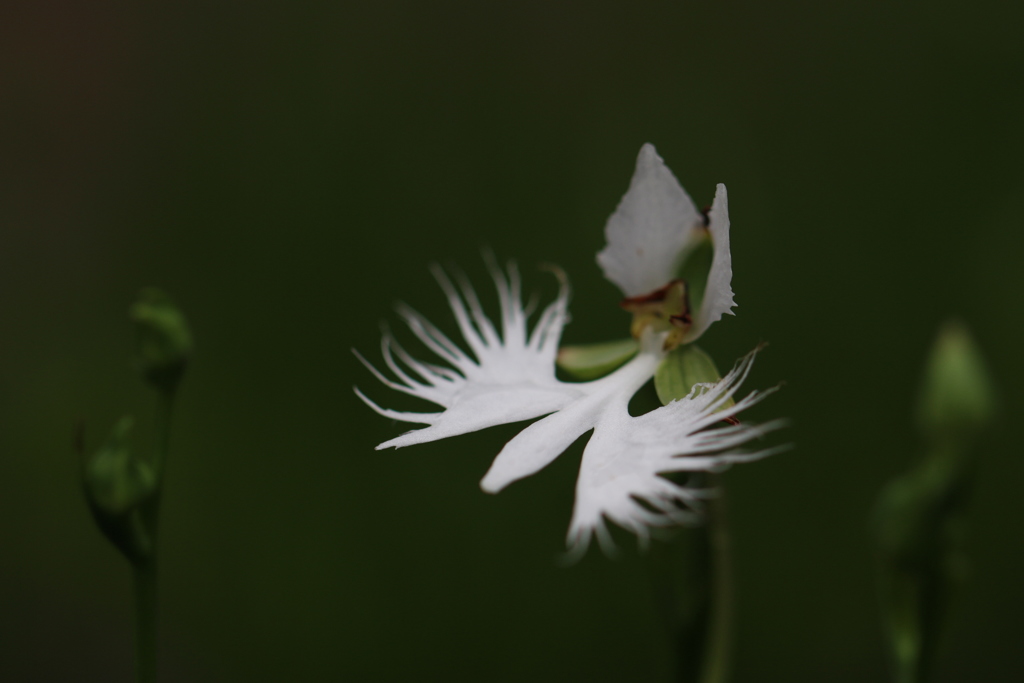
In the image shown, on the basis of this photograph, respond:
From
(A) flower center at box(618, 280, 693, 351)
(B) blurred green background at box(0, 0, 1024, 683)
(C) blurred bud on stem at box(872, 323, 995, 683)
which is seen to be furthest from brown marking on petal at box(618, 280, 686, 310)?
(B) blurred green background at box(0, 0, 1024, 683)

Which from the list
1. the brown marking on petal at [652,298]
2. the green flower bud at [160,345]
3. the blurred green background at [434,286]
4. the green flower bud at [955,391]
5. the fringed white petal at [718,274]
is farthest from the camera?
the blurred green background at [434,286]

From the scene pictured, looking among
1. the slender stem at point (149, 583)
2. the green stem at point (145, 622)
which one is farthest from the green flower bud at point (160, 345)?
the green stem at point (145, 622)

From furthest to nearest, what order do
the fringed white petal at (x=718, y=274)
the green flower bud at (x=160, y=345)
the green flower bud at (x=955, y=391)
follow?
the fringed white petal at (x=718, y=274), the green flower bud at (x=160, y=345), the green flower bud at (x=955, y=391)

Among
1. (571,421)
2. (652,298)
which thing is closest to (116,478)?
(571,421)

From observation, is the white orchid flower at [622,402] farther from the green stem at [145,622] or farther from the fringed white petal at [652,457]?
the green stem at [145,622]

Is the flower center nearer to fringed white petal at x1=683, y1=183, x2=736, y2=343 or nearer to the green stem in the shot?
fringed white petal at x1=683, y1=183, x2=736, y2=343

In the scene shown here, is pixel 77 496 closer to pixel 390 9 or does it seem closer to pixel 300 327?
pixel 300 327
